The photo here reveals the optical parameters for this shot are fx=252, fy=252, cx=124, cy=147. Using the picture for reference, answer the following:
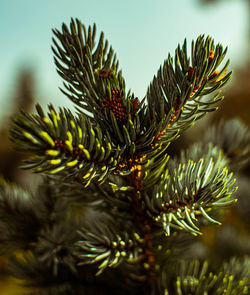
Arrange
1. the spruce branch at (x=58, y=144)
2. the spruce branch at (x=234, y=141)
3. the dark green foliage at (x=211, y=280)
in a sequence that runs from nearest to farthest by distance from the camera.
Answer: the spruce branch at (x=58, y=144)
the dark green foliage at (x=211, y=280)
the spruce branch at (x=234, y=141)

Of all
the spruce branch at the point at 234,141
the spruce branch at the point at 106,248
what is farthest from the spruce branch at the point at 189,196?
the spruce branch at the point at 234,141

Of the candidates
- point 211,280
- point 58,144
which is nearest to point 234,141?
point 211,280

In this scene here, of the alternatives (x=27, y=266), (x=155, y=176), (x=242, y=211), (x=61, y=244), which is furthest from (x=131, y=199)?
(x=242, y=211)

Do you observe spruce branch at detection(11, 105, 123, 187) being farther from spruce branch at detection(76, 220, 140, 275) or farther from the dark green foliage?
the dark green foliage

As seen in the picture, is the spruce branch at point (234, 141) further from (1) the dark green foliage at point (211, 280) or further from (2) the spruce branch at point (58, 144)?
(2) the spruce branch at point (58, 144)

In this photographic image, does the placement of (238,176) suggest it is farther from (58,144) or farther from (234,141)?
(58,144)

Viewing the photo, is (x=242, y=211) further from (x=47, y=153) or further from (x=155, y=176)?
(x=47, y=153)

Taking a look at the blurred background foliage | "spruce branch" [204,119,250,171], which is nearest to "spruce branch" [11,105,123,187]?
the blurred background foliage

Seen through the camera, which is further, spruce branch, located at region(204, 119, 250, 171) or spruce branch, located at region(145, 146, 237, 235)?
spruce branch, located at region(204, 119, 250, 171)
